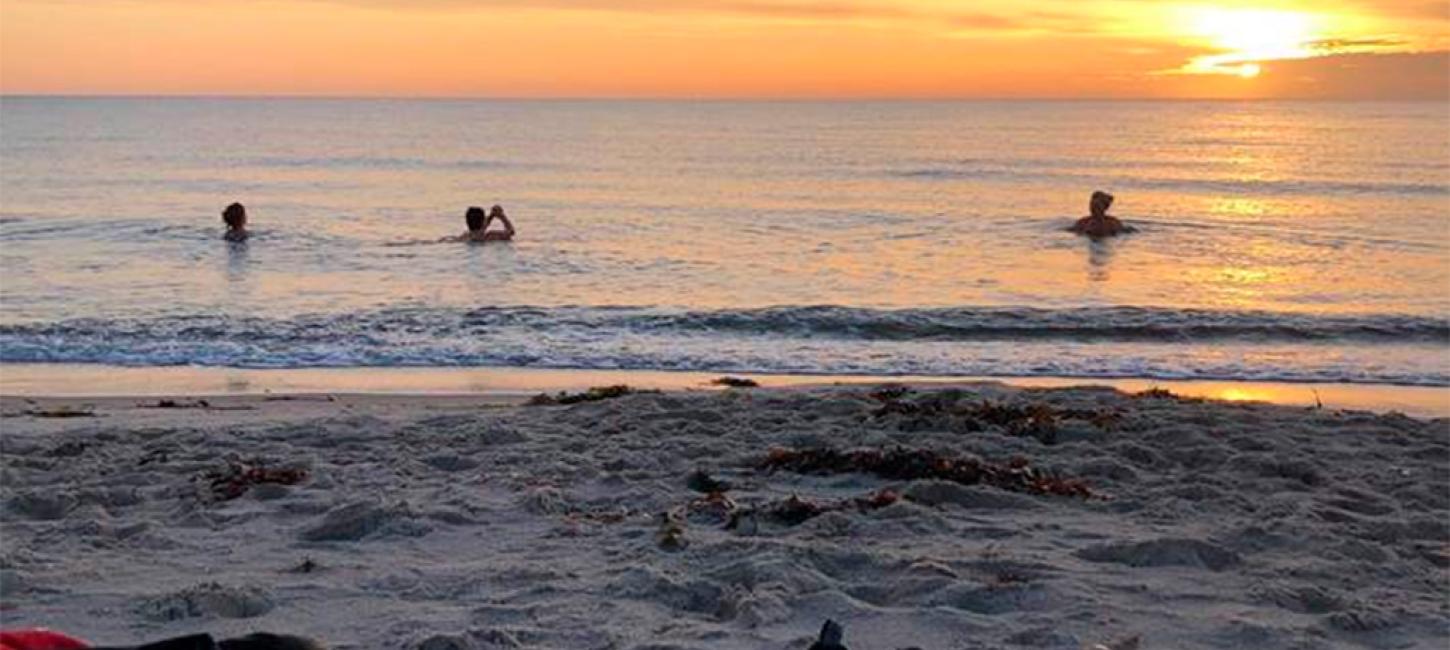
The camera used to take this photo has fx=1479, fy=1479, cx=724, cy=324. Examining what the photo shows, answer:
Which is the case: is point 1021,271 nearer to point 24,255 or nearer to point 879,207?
point 879,207

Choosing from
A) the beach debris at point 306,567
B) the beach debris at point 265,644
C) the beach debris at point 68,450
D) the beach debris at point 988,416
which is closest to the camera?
the beach debris at point 265,644

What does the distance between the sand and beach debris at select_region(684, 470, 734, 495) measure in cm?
4

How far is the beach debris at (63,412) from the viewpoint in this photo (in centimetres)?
1015

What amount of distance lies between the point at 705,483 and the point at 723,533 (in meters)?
0.95

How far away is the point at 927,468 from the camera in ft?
24.1

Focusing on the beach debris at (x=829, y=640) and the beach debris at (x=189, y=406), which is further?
the beach debris at (x=189, y=406)

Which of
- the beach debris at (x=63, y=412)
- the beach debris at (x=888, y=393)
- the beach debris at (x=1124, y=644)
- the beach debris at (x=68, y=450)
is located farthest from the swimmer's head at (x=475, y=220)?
the beach debris at (x=1124, y=644)

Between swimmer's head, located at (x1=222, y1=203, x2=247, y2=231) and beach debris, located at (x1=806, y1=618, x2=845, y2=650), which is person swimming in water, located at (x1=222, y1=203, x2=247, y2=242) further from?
beach debris, located at (x1=806, y1=618, x2=845, y2=650)

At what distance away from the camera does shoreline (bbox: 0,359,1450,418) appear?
40.0 ft

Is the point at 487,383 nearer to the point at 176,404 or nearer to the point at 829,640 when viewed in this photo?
the point at 176,404

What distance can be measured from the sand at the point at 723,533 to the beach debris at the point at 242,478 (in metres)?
0.03

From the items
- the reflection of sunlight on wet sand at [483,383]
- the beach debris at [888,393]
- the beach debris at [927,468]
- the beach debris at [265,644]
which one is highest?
the beach debris at [265,644]

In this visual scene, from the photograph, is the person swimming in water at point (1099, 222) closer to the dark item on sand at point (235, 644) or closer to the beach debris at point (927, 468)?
the beach debris at point (927, 468)

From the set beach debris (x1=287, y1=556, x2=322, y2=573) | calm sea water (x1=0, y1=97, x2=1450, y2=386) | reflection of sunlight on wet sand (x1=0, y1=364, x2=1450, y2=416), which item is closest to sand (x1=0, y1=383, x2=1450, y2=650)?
beach debris (x1=287, y1=556, x2=322, y2=573)
